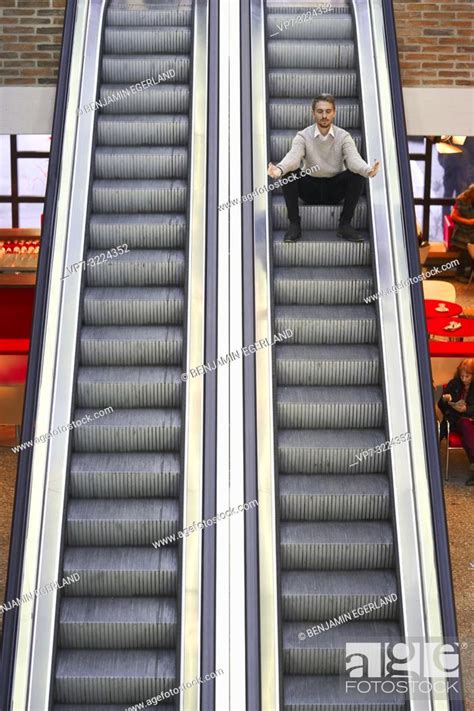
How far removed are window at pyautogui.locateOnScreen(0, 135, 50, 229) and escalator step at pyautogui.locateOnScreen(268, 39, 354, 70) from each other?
33.0 ft

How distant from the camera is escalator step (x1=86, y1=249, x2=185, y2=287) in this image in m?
8.15

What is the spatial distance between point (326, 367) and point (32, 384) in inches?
78.8

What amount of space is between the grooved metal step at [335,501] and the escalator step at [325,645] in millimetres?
724

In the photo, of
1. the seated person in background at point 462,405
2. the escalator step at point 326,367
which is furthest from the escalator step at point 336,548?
the seated person in background at point 462,405

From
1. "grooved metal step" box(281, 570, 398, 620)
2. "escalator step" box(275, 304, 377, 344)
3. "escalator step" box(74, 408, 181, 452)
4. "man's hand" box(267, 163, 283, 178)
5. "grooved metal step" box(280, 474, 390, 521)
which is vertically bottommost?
"grooved metal step" box(281, 570, 398, 620)

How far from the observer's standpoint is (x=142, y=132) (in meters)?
8.87

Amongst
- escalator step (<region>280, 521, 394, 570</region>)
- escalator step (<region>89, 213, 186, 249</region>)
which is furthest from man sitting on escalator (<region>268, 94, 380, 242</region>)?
escalator step (<region>280, 521, 394, 570</region>)

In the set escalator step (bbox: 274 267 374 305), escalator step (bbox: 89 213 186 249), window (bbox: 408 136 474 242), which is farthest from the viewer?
window (bbox: 408 136 474 242)

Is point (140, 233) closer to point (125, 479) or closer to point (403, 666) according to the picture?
point (125, 479)

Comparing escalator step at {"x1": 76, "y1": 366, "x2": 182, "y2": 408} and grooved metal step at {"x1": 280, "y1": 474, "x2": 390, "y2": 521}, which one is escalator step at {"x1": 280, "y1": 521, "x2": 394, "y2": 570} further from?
escalator step at {"x1": 76, "y1": 366, "x2": 182, "y2": 408}

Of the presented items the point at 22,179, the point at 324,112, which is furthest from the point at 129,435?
the point at 22,179

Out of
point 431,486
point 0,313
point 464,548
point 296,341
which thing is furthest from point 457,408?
point 0,313

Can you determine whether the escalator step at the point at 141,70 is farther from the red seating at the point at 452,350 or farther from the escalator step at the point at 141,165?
the red seating at the point at 452,350

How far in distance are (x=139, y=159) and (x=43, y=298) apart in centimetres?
177
